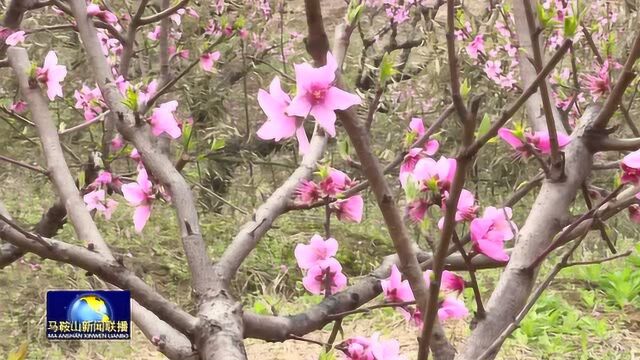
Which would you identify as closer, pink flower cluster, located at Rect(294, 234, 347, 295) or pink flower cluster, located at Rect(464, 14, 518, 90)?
pink flower cluster, located at Rect(294, 234, 347, 295)

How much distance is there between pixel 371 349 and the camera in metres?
0.97

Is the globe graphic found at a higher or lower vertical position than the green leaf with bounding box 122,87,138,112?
lower

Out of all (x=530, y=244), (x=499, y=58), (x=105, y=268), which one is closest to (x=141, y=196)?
(x=105, y=268)

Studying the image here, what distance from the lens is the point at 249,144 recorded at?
17.3ft

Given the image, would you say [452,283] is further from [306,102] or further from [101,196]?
[101,196]

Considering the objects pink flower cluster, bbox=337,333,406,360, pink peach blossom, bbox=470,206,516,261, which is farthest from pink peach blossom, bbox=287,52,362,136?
pink flower cluster, bbox=337,333,406,360

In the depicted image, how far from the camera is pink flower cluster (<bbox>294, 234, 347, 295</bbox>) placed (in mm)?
1140

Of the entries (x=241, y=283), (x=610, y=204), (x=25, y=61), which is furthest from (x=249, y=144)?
(x=610, y=204)

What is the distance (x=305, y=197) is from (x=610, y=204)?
1.62ft

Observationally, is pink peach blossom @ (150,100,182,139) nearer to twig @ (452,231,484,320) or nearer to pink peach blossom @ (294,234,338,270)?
pink peach blossom @ (294,234,338,270)

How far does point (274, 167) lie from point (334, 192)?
4.15 meters

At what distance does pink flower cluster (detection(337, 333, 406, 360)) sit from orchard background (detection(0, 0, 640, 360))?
0.51 m

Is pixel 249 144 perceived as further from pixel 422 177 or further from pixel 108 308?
pixel 422 177

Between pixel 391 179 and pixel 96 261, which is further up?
pixel 391 179
